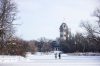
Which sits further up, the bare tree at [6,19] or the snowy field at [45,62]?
the bare tree at [6,19]

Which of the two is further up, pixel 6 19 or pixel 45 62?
pixel 6 19

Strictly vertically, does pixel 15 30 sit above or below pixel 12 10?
below

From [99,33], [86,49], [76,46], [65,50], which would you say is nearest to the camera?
[99,33]

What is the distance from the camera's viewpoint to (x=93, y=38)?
47406 millimetres

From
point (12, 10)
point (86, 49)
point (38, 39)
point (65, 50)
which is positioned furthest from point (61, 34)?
point (12, 10)

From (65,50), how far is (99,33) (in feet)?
135

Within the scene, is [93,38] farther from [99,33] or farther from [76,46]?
[76,46]

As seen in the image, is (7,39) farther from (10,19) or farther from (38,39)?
(38,39)

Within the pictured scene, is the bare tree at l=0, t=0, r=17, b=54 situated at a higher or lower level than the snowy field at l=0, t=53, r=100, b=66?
higher

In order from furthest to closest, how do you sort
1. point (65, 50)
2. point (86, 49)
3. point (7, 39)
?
point (65, 50), point (86, 49), point (7, 39)

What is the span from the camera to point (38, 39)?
125000mm

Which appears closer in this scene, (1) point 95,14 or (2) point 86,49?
(1) point 95,14

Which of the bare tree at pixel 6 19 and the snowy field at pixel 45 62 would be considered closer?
the snowy field at pixel 45 62

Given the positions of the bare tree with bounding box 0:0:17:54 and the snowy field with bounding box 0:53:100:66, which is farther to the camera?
the bare tree with bounding box 0:0:17:54
